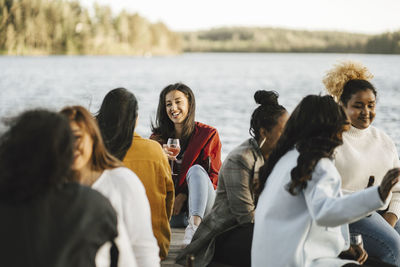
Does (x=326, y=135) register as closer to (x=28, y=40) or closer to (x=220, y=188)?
(x=220, y=188)

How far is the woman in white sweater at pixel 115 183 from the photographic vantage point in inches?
85.6

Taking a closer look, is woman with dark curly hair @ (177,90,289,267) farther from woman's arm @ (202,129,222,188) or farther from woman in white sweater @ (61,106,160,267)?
woman's arm @ (202,129,222,188)

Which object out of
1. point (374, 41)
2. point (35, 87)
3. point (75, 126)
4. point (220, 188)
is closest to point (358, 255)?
point (220, 188)

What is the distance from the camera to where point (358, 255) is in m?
2.85

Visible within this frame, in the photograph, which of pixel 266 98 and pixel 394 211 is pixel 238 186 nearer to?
pixel 266 98

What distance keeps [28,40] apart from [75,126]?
97.1m

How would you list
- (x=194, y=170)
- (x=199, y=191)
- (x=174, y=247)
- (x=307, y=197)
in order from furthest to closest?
(x=194, y=170) < (x=199, y=191) < (x=174, y=247) < (x=307, y=197)

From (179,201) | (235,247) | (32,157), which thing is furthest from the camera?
(179,201)

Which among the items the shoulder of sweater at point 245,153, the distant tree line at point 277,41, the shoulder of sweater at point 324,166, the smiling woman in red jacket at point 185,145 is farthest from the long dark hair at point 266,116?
the distant tree line at point 277,41

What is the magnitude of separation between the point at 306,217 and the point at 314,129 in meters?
0.38

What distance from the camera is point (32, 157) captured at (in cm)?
175

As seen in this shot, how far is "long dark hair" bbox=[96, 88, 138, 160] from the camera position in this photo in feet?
9.77

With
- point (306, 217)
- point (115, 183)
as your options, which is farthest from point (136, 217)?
point (306, 217)

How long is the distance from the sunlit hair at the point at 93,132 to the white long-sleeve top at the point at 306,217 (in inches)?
27.0
